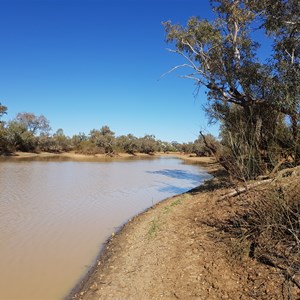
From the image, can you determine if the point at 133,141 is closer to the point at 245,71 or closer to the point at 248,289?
the point at 245,71

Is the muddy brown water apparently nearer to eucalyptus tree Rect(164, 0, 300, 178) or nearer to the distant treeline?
eucalyptus tree Rect(164, 0, 300, 178)

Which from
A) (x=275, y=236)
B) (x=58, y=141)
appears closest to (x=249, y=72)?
(x=275, y=236)

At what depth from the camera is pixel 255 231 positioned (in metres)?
4.73

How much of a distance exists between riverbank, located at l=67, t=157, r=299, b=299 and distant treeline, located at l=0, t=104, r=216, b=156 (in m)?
42.0

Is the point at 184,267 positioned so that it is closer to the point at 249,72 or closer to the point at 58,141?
the point at 249,72

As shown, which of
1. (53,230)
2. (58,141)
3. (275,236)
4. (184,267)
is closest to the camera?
(275,236)

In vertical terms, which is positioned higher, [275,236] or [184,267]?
[275,236]

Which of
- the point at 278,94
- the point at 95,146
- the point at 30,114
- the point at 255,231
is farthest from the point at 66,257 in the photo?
the point at 30,114

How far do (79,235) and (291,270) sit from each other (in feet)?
17.7

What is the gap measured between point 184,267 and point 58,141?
5590 cm

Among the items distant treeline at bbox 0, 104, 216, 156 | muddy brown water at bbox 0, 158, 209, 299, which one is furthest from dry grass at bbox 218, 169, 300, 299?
distant treeline at bbox 0, 104, 216, 156

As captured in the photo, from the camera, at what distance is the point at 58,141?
57594 mm

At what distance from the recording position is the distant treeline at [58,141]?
154ft

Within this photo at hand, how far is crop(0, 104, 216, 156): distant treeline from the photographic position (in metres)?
47.0
